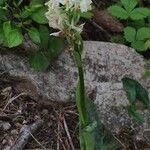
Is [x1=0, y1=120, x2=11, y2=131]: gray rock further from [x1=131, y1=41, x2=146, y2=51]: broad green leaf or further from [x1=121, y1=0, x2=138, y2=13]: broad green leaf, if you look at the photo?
[x1=121, y1=0, x2=138, y2=13]: broad green leaf

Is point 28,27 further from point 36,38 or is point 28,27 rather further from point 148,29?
point 148,29

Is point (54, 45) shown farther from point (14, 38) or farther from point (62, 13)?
point (62, 13)

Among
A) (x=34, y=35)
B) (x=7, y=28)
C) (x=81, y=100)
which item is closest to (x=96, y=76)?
(x=34, y=35)

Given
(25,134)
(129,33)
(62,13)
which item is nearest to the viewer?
(62,13)

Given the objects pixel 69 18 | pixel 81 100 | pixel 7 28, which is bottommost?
pixel 81 100

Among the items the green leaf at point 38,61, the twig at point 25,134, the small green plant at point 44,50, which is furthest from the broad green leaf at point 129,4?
the twig at point 25,134

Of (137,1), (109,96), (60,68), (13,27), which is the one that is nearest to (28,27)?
(13,27)

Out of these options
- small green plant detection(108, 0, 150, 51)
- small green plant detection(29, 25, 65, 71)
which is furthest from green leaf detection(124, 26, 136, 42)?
small green plant detection(29, 25, 65, 71)
